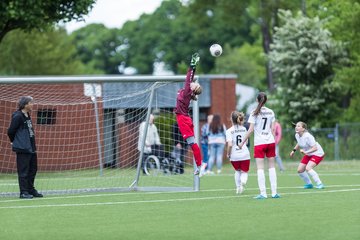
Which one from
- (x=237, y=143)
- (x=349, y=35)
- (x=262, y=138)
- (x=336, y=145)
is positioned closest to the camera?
(x=262, y=138)

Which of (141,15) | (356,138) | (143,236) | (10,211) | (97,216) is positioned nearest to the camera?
(143,236)

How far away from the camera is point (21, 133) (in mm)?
17594

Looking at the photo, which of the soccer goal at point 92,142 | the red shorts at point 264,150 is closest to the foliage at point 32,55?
the soccer goal at point 92,142

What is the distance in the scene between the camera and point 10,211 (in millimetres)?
14859

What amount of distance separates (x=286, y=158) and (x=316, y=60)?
6282mm

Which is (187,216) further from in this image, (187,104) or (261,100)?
(187,104)

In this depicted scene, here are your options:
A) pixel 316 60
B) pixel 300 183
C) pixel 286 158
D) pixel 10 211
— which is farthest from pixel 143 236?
pixel 316 60

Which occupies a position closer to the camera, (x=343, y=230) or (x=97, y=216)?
(x=343, y=230)

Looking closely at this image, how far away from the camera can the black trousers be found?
57.8 feet

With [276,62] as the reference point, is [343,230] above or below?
below

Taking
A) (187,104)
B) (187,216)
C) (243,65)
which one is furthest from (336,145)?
(243,65)

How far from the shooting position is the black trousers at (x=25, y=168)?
57.8 ft

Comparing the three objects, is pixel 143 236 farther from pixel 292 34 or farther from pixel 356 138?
pixel 292 34

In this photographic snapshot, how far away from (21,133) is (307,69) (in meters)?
26.7
